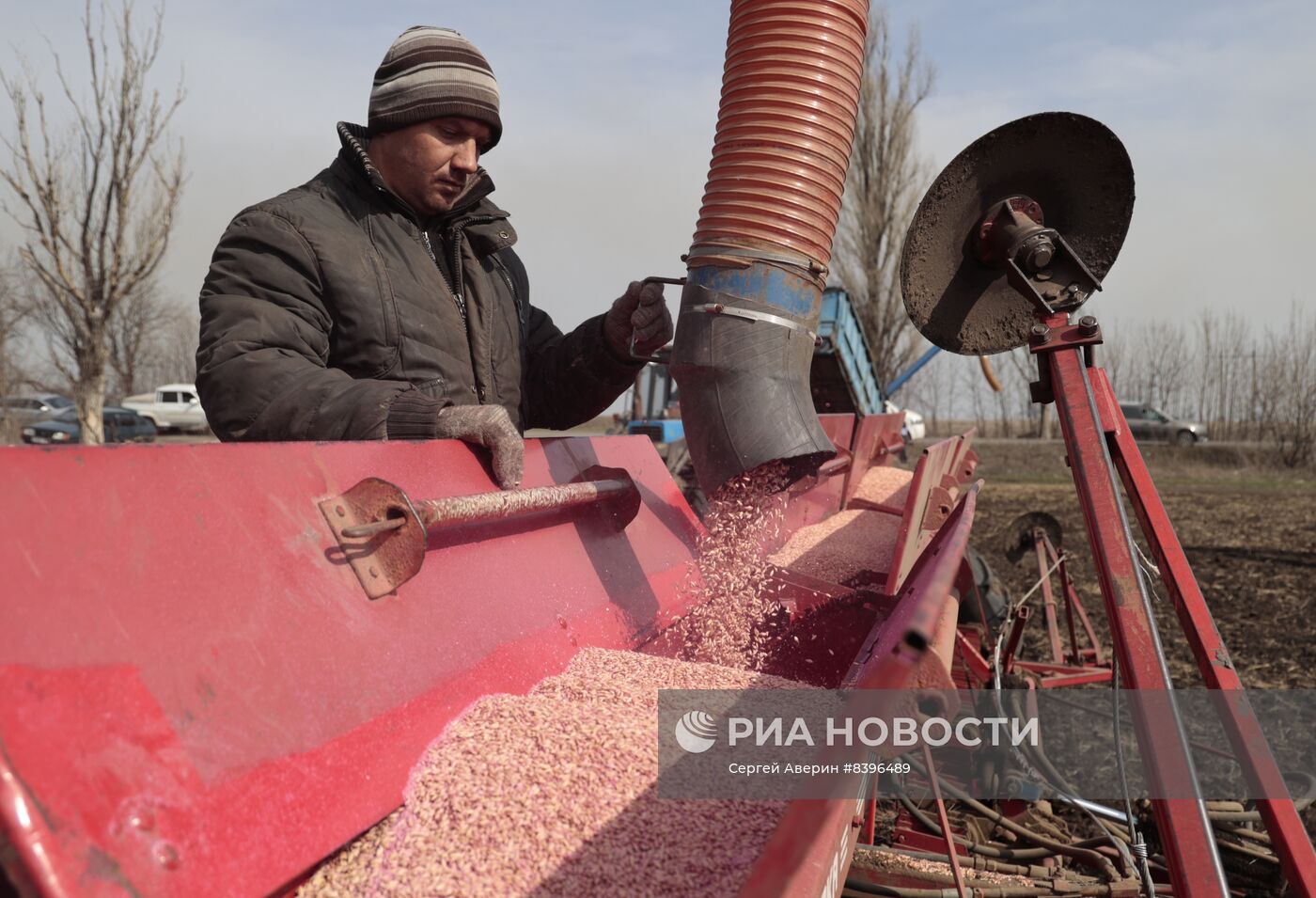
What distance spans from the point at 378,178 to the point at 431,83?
12.3 inches

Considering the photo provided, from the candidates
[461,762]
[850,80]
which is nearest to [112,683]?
[461,762]

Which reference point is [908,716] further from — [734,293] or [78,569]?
[734,293]

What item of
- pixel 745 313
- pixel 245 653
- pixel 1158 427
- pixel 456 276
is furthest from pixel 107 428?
pixel 1158 427

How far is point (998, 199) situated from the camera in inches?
94.2

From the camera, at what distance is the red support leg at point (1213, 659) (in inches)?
66.0

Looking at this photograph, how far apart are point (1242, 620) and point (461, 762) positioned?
6885 mm

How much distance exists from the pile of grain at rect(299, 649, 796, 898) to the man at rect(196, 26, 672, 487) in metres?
0.69

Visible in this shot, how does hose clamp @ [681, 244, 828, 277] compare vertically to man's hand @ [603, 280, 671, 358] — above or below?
above

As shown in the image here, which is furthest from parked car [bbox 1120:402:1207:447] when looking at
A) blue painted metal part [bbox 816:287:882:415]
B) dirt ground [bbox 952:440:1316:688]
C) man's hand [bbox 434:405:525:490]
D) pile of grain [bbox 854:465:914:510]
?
man's hand [bbox 434:405:525:490]

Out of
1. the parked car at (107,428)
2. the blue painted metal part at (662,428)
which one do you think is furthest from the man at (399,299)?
the parked car at (107,428)

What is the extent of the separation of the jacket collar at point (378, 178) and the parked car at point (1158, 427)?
29.7m

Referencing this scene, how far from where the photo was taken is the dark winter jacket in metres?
2.13

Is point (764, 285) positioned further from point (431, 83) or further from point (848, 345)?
point (848, 345)

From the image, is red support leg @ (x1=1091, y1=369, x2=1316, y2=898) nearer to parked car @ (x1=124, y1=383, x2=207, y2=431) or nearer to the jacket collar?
the jacket collar
